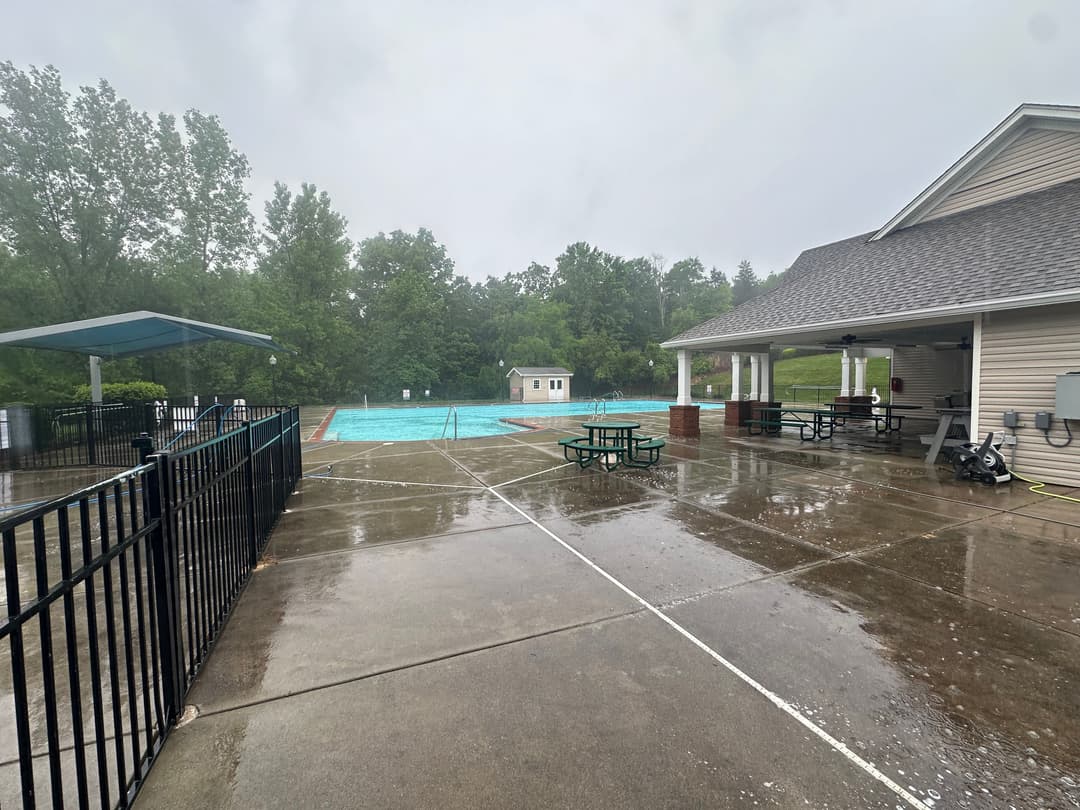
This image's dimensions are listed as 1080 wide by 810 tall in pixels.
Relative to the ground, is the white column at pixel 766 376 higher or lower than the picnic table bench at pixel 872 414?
higher

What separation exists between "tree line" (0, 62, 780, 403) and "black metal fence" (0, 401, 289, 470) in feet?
16.3

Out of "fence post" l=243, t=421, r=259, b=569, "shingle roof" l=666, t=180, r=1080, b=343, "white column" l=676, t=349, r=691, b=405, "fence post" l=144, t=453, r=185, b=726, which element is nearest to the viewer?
"fence post" l=144, t=453, r=185, b=726

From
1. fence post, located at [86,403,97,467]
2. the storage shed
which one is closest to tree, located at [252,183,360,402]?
the storage shed

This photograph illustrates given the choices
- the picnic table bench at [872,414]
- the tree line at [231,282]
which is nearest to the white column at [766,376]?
the picnic table bench at [872,414]

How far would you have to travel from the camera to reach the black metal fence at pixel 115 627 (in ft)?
4.59

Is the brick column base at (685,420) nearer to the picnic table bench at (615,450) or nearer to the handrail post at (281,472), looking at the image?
the picnic table bench at (615,450)

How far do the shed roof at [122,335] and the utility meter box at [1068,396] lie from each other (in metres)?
14.1

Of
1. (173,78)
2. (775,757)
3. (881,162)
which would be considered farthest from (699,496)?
(173,78)

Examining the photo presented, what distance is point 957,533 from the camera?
16.3ft

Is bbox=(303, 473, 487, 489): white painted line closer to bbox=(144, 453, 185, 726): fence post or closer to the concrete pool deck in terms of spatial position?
the concrete pool deck

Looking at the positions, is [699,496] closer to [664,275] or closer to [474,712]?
[474,712]

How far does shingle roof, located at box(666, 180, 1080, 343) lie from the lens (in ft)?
25.1

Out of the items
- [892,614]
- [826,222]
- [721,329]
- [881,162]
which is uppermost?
[826,222]

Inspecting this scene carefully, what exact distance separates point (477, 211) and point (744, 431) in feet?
172
